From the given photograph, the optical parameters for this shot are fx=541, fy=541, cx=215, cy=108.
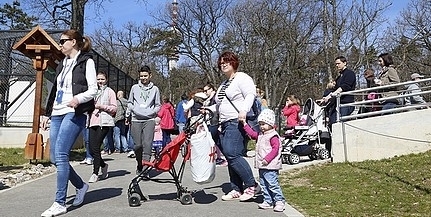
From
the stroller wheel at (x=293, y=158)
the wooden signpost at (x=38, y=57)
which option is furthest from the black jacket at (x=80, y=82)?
the stroller wheel at (x=293, y=158)

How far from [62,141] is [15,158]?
23.9ft

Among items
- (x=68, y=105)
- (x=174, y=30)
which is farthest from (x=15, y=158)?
(x=174, y=30)

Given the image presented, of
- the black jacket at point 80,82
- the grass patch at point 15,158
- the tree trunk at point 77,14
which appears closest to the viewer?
the black jacket at point 80,82

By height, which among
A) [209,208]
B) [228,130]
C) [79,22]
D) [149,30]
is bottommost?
[209,208]

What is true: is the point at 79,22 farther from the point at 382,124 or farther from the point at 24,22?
the point at 24,22

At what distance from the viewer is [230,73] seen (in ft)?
23.3

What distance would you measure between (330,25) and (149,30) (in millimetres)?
18480

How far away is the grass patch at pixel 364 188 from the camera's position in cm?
657

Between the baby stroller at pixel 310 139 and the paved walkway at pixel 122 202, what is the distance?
8.98 feet

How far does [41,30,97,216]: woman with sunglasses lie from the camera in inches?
239

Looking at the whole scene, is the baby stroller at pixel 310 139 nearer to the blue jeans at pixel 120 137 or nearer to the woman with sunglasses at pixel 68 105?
the blue jeans at pixel 120 137

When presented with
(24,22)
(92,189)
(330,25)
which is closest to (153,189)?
(92,189)

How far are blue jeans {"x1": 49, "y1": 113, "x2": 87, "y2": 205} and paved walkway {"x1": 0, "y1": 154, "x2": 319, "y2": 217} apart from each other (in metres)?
0.35

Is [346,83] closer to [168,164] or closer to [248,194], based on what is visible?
[248,194]
